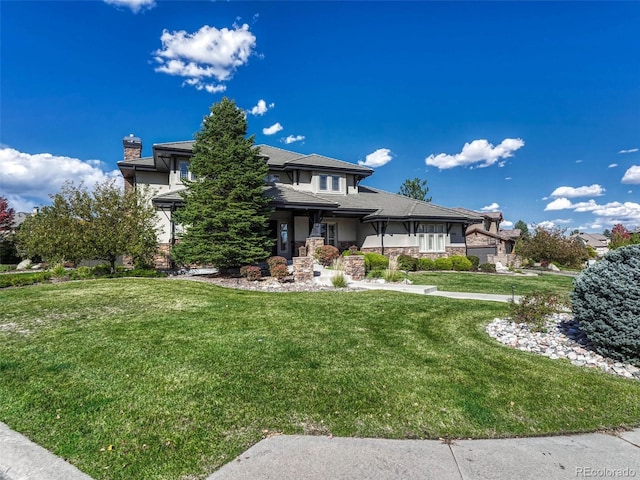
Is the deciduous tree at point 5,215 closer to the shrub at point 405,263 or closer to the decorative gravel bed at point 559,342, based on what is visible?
the shrub at point 405,263

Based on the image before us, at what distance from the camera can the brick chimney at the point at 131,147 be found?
66.5ft

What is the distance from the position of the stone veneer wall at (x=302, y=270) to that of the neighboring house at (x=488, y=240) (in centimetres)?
1419

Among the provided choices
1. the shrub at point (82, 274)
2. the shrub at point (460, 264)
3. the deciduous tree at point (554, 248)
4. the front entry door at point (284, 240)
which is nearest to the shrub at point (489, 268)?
the shrub at point (460, 264)

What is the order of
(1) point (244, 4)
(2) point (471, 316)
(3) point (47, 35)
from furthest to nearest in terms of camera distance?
(1) point (244, 4), (3) point (47, 35), (2) point (471, 316)

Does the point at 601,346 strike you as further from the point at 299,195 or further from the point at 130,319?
the point at 299,195

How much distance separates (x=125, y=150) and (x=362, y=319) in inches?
825

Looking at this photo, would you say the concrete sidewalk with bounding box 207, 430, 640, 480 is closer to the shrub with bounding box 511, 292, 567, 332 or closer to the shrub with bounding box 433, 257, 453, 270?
the shrub with bounding box 511, 292, 567, 332

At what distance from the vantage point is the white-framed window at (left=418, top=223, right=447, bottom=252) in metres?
20.6

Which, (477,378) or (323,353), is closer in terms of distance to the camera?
(477,378)

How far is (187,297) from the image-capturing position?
8.08 m

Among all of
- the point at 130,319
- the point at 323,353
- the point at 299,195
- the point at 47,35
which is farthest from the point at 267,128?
the point at 323,353

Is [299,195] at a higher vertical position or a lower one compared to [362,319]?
higher

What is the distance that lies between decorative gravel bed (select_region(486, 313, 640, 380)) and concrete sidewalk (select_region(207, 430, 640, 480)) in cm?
201

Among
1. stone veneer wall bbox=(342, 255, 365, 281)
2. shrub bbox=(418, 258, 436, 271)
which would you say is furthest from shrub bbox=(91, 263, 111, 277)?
shrub bbox=(418, 258, 436, 271)
